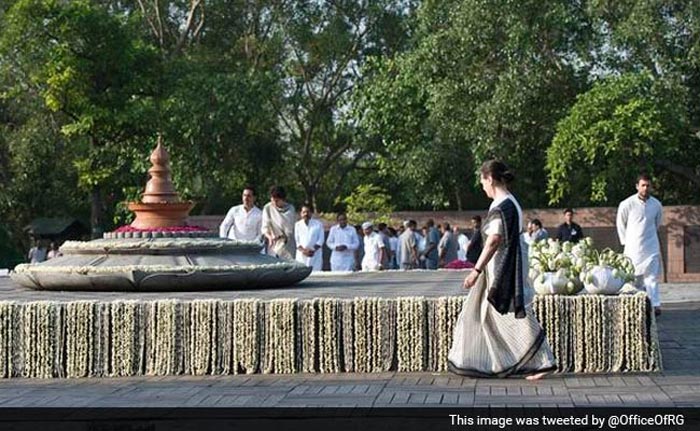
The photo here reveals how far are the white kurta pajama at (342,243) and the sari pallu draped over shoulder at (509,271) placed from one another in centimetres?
1016

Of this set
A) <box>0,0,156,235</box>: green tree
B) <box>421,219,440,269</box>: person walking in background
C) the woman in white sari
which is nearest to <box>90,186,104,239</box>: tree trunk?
<box>0,0,156,235</box>: green tree

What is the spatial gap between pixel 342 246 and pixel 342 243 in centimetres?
8

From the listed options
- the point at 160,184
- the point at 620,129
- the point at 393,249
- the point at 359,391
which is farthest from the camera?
the point at 620,129

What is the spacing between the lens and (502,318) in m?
8.98

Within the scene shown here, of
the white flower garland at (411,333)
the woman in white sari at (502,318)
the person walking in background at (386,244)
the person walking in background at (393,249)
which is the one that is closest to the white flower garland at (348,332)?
the white flower garland at (411,333)

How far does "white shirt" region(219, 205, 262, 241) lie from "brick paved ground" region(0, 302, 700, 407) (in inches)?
212

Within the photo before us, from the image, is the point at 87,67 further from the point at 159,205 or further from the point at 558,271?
the point at 558,271

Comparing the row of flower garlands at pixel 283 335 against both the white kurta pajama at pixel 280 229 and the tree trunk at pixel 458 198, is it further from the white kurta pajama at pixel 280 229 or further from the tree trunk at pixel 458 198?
the tree trunk at pixel 458 198

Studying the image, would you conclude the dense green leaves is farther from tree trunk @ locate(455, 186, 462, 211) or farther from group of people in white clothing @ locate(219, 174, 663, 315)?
group of people in white clothing @ locate(219, 174, 663, 315)

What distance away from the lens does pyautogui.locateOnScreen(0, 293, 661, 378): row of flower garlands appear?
30.5 feet

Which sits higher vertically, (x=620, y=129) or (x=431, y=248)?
(x=620, y=129)

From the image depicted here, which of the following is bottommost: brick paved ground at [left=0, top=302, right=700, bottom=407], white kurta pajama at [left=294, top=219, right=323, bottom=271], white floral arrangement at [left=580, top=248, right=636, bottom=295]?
brick paved ground at [left=0, top=302, right=700, bottom=407]

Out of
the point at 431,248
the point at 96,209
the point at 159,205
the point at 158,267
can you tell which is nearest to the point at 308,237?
the point at 159,205

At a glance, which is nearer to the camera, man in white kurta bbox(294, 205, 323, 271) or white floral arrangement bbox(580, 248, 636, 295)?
white floral arrangement bbox(580, 248, 636, 295)
